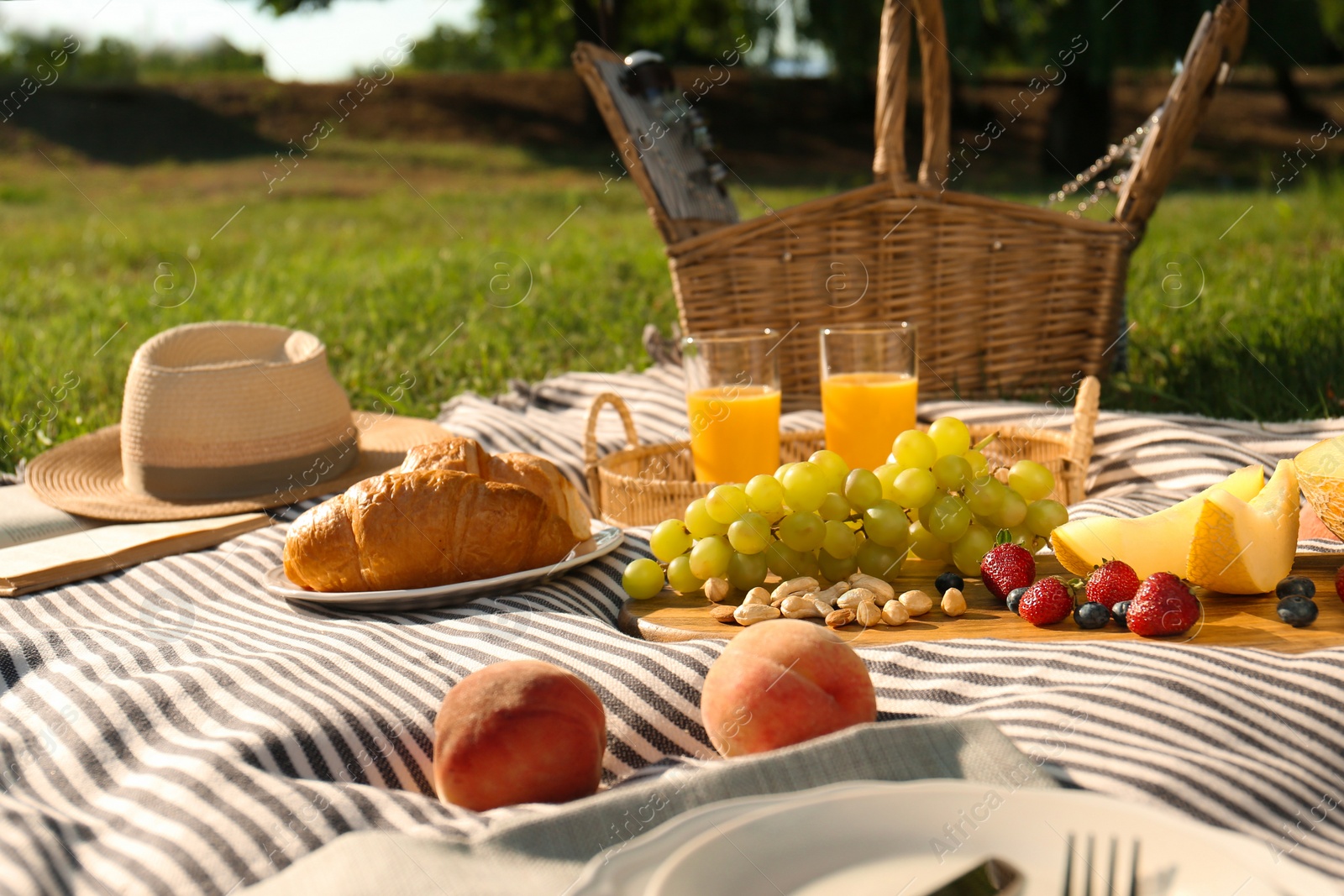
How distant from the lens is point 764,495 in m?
1.52

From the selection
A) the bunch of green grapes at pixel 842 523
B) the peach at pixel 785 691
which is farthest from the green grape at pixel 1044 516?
the peach at pixel 785 691

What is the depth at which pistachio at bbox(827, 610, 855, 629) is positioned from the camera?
136 centimetres

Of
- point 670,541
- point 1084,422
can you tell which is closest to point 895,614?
point 670,541

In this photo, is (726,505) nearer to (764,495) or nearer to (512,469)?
(764,495)

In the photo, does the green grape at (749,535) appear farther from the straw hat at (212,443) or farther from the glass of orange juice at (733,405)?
the straw hat at (212,443)

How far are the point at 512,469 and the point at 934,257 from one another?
136 centimetres

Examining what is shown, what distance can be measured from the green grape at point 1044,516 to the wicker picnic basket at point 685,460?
0.34 metres

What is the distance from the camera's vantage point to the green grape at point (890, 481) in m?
1.55

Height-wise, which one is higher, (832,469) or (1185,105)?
(1185,105)

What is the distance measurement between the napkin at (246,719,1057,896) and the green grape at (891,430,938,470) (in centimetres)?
62

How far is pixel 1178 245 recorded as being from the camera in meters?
5.31

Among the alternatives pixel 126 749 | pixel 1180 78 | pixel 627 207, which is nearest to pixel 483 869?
pixel 126 749

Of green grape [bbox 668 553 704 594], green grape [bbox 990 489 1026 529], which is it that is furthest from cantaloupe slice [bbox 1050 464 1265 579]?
green grape [bbox 668 553 704 594]

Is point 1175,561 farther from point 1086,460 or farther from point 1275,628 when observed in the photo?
point 1086,460
